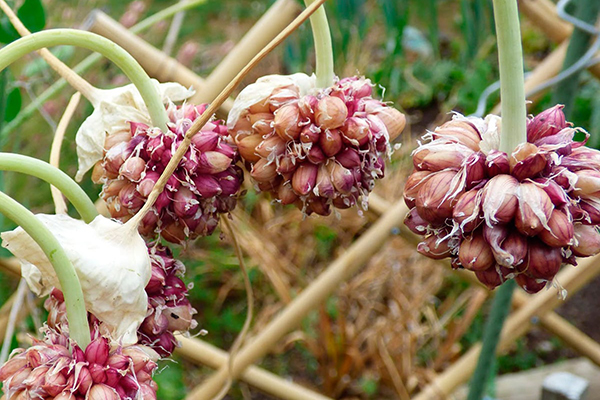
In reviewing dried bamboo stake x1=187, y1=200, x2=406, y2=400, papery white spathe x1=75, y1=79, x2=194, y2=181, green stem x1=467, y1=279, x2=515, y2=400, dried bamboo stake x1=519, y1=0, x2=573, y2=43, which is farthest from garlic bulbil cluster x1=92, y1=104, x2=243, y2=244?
dried bamboo stake x1=519, y1=0, x2=573, y2=43

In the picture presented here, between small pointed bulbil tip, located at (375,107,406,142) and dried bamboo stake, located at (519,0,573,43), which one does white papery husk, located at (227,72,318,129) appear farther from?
dried bamboo stake, located at (519,0,573,43)

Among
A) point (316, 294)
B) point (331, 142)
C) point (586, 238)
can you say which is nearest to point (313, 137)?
point (331, 142)

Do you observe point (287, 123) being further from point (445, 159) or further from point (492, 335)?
point (492, 335)

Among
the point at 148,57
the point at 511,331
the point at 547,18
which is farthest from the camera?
the point at 511,331

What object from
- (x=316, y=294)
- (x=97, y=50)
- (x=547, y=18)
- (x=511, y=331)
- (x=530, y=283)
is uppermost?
(x=97, y=50)

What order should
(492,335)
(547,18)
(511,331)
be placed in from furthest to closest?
1. (511,331)
2. (547,18)
3. (492,335)

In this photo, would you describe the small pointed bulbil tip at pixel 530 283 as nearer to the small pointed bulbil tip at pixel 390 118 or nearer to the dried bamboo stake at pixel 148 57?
the small pointed bulbil tip at pixel 390 118

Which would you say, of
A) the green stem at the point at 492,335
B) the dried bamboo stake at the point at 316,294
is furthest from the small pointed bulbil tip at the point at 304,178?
the dried bamboo stake at the point at 316,294

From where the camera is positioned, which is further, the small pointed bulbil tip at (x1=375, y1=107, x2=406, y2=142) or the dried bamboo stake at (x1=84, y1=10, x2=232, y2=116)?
the dried bamboo stake at (x1=84, y1=10, x2=232, y2=116)
